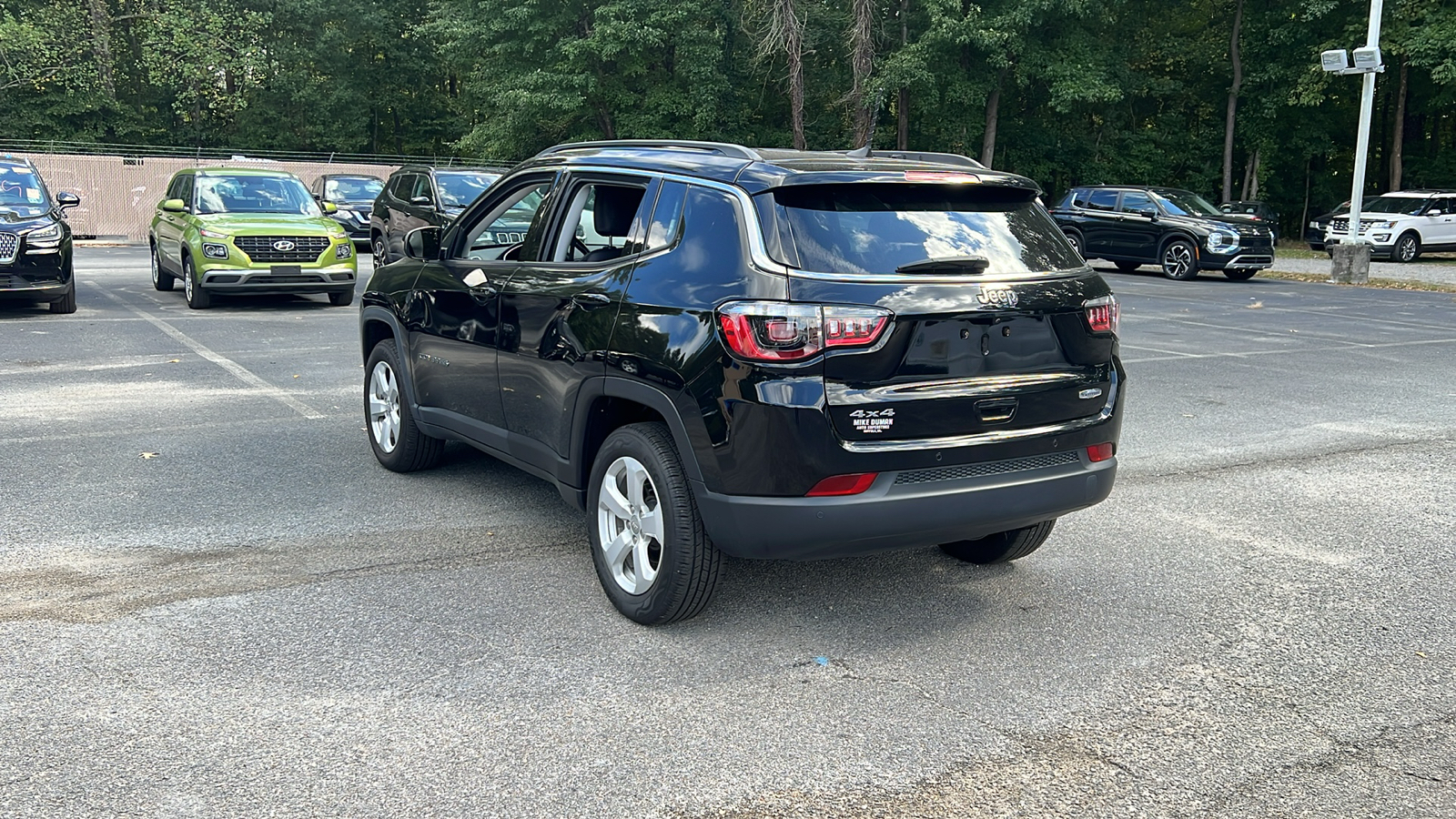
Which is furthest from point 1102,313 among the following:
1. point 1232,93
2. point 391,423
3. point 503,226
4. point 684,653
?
point 1232,93

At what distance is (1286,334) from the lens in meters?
14.0

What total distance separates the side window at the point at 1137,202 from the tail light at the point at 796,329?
21.5 m

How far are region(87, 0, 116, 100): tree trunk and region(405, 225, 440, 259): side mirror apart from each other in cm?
4524

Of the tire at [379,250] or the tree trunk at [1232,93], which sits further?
the tree trunk at [1232,93]

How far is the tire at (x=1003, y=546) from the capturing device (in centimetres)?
510

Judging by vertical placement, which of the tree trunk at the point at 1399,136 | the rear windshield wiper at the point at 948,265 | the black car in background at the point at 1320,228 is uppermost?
the tree trunk at the point at 1399,136

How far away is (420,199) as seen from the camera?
62.5ft

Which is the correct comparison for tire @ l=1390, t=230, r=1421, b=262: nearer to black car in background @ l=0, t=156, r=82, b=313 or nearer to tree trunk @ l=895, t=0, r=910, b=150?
tree trunk @ l=895, t=0, r=910, b=150

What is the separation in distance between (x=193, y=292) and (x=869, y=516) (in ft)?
42.7

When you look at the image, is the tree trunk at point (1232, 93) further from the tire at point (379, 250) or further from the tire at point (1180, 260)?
the tire at point (379, 250)

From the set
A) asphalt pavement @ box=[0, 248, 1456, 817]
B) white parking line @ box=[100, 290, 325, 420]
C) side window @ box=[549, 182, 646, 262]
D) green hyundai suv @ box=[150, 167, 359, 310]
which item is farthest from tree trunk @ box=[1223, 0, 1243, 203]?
side window @ box=[549, 182, 646, 262]

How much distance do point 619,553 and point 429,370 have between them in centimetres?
191

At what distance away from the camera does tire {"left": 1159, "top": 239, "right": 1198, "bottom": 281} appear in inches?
902

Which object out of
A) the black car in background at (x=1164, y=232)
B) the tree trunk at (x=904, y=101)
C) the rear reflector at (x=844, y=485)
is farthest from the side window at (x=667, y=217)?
the tree trunk at (x=904, y=101)
